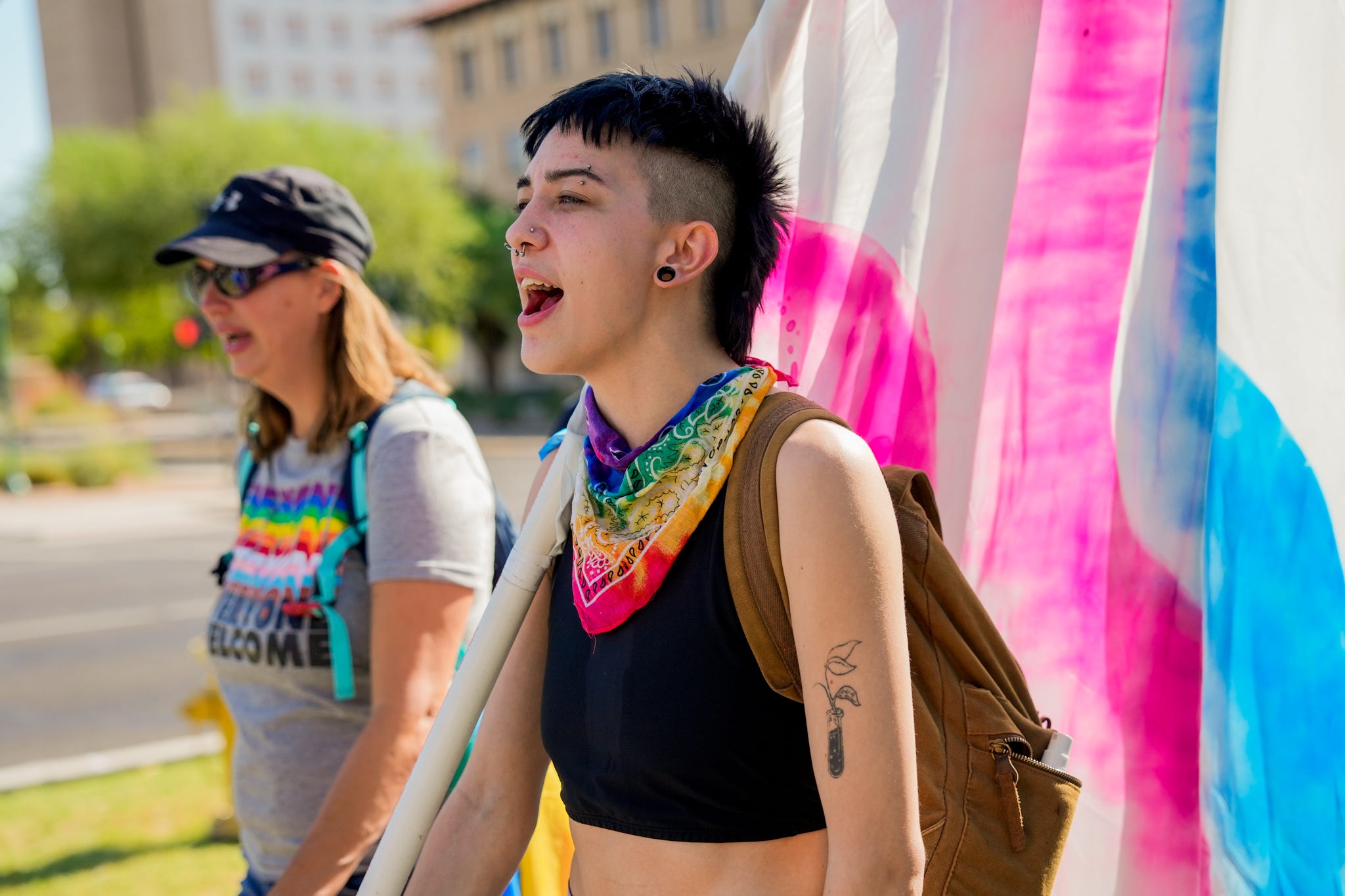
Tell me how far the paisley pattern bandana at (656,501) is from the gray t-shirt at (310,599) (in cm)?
67

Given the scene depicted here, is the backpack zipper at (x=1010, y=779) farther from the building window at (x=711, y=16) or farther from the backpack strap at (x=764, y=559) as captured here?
the building window at (x=711, y=16)

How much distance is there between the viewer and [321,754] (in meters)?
2.15

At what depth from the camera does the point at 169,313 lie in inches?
1313

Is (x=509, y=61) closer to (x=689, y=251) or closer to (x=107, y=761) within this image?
(x=107, y=761)

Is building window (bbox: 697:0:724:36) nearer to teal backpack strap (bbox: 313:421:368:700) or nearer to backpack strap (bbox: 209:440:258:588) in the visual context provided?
backpack strap (bbox: 209:440:258:588)

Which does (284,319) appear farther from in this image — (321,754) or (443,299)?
(443,299)

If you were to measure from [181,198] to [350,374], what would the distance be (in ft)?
95.5

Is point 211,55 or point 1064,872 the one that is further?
point 211,55

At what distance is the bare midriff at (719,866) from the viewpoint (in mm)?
1335

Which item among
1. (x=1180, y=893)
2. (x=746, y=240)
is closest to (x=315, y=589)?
(x=746, y=240)

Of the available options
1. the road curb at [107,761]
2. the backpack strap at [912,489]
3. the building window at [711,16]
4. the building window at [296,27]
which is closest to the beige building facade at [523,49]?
the building window at [711,16]

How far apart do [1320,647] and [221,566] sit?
2021 millimetres

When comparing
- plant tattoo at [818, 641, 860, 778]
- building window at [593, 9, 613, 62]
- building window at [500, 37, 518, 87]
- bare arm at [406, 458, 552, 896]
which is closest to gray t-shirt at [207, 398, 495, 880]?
bare arm at [406, 458, 552, 896]

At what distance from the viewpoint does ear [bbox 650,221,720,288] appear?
1477mm
